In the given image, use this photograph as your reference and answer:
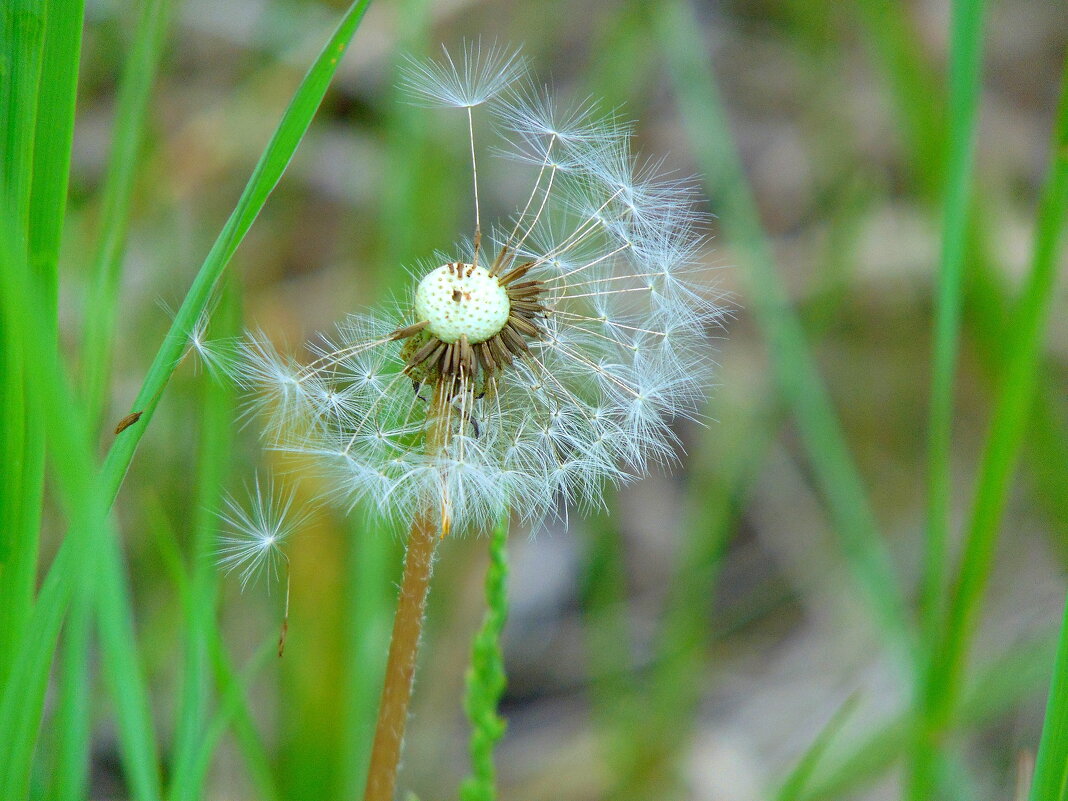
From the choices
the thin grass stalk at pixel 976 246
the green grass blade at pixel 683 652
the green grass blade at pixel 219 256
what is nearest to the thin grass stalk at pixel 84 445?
the green grass blade at pixel 219 256

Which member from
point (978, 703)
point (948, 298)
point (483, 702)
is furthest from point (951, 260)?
point (978, 703)

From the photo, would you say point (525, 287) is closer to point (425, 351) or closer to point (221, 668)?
point (425, 351)

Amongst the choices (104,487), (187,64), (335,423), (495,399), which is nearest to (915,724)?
(495,399)

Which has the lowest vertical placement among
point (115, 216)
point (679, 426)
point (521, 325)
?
point (521, 325)

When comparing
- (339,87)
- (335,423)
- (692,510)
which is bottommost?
(335,423)

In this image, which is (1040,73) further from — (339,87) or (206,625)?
(206,625)

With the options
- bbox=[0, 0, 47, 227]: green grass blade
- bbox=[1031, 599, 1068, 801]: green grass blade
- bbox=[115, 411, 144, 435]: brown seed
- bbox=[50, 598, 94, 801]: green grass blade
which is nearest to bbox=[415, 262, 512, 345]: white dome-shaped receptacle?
bbox=[115, 411, 144, 435]: brown seed

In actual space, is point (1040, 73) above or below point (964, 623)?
above
